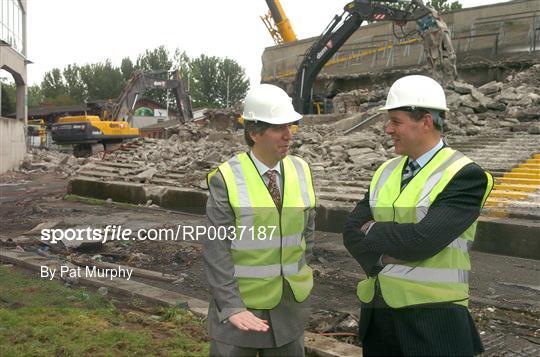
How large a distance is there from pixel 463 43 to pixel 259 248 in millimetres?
25220

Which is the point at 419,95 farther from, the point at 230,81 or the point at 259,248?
the point at 230,81

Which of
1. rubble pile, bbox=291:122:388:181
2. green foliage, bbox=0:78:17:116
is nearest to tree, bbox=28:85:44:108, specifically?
green foliage, bbox=0:78:17:116

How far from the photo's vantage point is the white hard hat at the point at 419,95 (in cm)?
250

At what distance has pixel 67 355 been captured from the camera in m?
4.00

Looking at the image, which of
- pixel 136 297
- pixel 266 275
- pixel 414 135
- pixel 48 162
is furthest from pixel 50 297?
pixel 48 162

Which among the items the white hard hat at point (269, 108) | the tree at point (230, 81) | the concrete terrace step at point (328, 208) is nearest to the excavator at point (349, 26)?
the concrete terrace step at point (328, 208)

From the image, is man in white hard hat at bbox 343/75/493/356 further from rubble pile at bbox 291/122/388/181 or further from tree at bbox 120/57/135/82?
tree at bbox 120/57/135/82

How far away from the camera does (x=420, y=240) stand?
2.28 meters

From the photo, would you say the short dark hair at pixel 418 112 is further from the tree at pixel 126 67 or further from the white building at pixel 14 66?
the tree at pixel 126 67

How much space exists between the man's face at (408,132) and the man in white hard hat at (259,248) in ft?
1.66

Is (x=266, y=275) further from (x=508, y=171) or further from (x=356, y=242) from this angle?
(x=508, y=171)

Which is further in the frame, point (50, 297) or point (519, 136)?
point (519, 136)

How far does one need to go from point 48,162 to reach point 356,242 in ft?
90.1

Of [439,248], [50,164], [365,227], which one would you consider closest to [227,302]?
[365,227]
